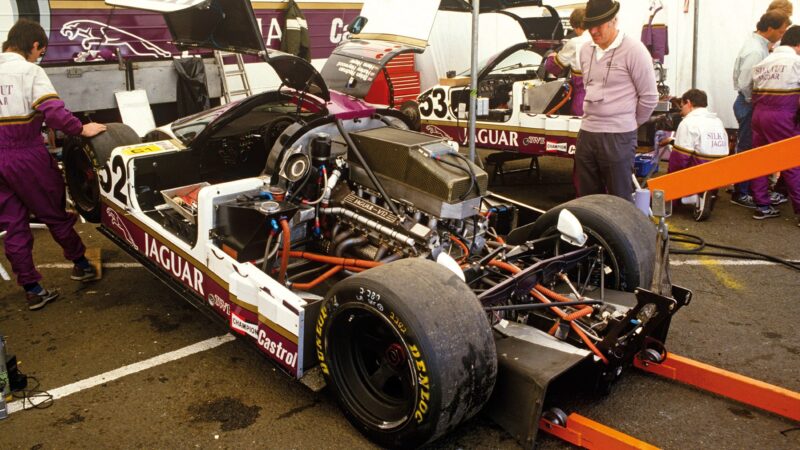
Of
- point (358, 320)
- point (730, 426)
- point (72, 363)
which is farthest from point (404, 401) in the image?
point (72, 363)

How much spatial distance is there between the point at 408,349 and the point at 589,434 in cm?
89

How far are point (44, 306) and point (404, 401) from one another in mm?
3130

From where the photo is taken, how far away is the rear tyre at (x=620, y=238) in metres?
3.67

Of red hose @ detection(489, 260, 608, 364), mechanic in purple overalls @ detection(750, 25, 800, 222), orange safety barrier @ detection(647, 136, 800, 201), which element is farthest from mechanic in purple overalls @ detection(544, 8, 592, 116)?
red hose @ detection(489, 260, 608, 364)

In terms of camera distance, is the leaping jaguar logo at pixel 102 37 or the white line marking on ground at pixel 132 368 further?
the leaping jaguar logo at pixel 102 37

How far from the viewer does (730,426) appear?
10.4 feet

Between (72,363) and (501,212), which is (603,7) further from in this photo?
(72,363)

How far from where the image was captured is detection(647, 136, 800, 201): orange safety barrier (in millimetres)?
2889

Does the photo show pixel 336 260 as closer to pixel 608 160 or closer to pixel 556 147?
pixel 608 160

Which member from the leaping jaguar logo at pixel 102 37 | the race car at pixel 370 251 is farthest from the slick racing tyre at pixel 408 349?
the leaping jaguar logo at pixel 102 37

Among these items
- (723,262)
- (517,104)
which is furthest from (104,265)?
(723,262)

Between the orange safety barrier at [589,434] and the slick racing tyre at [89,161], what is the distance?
3610 millimetres

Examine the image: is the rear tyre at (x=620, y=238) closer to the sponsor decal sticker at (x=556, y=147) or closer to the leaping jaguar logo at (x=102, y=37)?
the sponsor decal sticker at (x=556, y=147)

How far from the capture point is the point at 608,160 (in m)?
4.90
